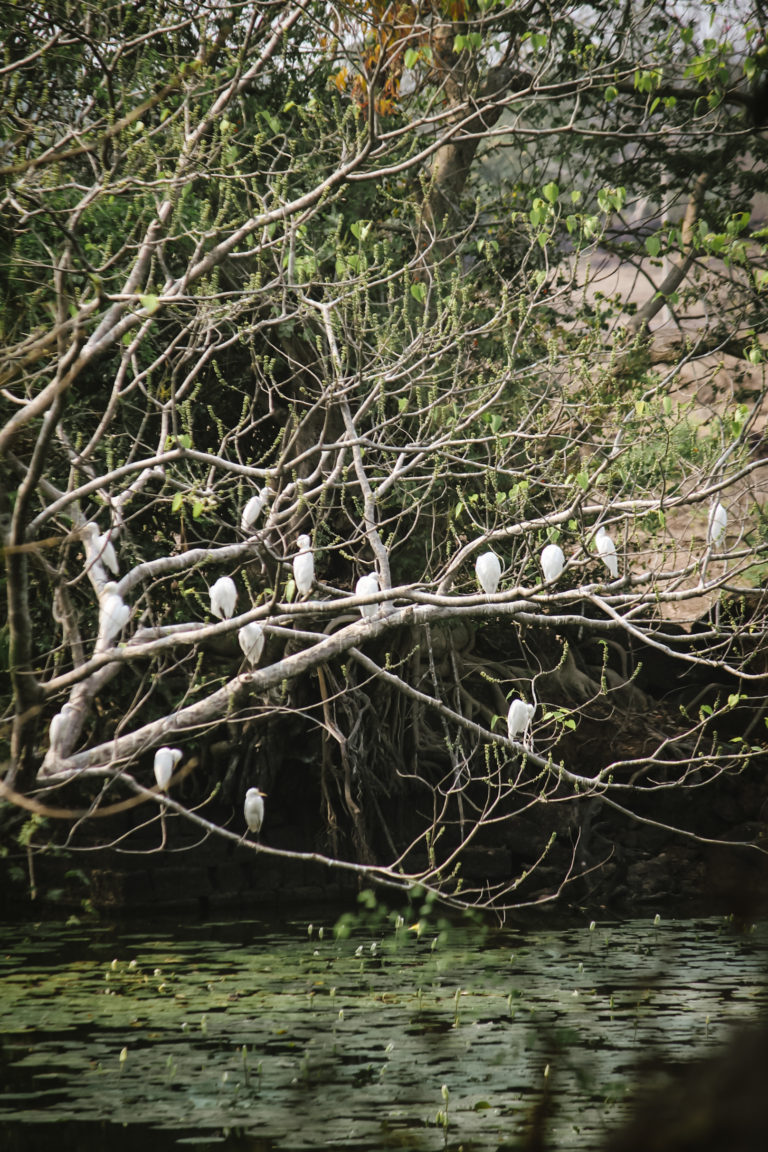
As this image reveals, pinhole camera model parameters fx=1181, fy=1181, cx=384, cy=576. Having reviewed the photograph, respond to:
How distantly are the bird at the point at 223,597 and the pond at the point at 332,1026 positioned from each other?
51.6 inches

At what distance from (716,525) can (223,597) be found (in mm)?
1988

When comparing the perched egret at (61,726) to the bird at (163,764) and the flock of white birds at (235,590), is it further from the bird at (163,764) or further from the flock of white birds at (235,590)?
the bird at (163,764)

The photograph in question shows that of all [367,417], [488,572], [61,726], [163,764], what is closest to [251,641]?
[61,726]

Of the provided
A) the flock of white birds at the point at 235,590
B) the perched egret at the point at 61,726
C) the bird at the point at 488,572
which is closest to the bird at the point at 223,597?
the flock of white birds at the point at 235,590

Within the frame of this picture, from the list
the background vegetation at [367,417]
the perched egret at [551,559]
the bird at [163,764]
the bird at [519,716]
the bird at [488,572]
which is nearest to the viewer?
the background vegetation at [367,417]

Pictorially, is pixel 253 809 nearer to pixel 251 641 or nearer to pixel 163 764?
pixel 163 764

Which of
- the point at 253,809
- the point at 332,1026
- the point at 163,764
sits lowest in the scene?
the point at 332,1026

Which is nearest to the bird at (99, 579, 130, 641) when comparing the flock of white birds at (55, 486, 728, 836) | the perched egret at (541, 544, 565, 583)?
the flock of white birds at (55, 486, 728, 836)

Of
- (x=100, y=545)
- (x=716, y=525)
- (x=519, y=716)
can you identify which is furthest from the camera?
(x=519, y=716)

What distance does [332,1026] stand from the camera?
4.66 meters

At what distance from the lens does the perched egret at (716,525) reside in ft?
14.2

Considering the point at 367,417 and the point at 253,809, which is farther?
the point at 367,417

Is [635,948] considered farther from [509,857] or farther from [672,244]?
[672,244]

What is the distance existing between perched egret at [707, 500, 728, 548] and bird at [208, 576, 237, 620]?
1.87 metres
